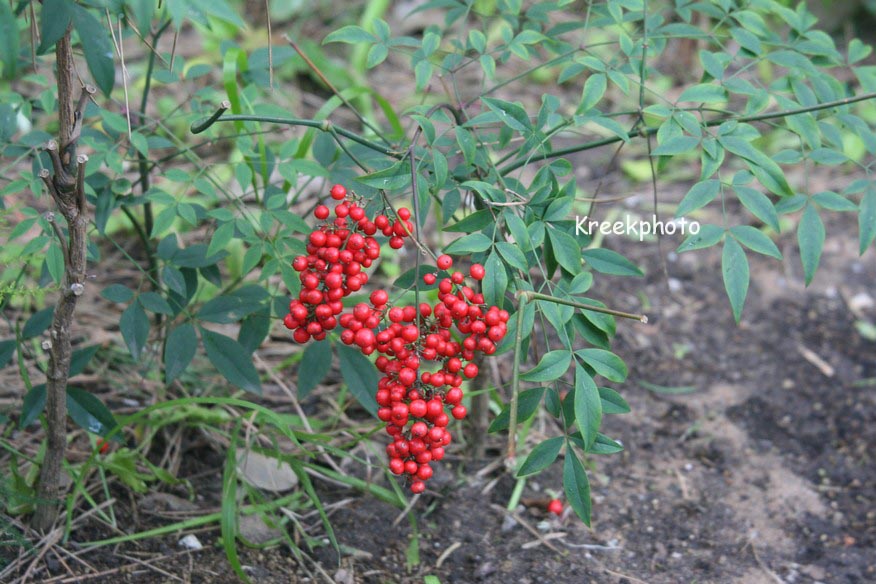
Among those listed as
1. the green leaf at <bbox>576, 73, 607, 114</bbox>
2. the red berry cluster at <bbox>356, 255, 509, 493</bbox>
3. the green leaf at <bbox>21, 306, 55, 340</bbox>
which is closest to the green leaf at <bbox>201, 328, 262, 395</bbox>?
the green leaf at <bbox>21, 306, 55, 340</bbox>

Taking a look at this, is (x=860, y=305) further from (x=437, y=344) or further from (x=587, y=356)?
(x=437, y=344)

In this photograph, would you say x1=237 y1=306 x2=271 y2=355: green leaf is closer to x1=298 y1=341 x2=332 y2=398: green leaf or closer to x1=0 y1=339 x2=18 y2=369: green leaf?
x1=298 y1=341 x2=332 y2=398: green leaf

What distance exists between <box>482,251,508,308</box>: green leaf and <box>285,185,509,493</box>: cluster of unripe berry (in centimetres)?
1

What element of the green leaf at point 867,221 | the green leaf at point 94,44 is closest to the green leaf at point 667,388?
the green leaf at point 867,221

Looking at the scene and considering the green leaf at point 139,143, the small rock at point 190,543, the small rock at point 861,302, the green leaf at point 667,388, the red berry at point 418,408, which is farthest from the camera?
the small rock at point 861,302

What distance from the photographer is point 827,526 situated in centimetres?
181

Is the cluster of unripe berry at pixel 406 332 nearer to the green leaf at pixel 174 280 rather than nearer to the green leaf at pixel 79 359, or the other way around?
the green leaf at pixel 174 280

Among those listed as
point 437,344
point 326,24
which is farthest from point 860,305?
point 326,24

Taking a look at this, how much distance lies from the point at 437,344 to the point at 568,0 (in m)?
0.66

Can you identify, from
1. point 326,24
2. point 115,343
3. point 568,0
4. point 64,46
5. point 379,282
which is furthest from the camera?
point 326,24

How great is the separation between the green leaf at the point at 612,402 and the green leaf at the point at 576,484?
0.29ft

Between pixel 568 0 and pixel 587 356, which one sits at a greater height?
pixel 568 0

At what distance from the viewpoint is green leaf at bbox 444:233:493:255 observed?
1196 millimetres

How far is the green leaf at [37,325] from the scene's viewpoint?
1.53 metres
